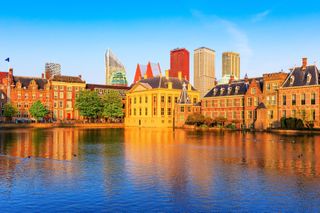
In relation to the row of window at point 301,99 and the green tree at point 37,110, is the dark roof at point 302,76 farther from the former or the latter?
the green tree at point 37,110

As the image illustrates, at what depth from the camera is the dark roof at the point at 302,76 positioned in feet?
279

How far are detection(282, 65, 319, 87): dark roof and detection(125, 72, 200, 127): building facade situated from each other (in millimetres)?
48330

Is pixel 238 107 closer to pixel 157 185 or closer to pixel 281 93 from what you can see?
pixel 281 93

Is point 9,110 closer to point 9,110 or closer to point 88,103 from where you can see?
point 9,110

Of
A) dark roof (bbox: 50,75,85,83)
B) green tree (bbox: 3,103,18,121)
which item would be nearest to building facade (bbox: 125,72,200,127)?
dark roof (bbox: 50,75,85,83)

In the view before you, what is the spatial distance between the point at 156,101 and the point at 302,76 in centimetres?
5527

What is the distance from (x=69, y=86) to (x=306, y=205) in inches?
5415

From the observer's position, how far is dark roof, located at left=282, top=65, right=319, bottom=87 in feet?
279

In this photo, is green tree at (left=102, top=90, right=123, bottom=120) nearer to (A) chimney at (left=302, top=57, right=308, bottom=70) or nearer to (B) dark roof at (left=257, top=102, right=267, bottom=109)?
(B) dark roof at (left=257, top=102, right=267, bottom=109)

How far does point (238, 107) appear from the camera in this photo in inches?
4188

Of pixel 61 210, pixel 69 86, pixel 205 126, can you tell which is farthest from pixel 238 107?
pixel 61 210

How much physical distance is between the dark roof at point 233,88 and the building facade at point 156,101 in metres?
18.5

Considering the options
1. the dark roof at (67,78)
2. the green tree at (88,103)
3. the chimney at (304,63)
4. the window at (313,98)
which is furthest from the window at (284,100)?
the dark roof at (67,78)

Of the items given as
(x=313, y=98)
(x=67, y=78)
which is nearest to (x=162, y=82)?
(x=67, y=78)
